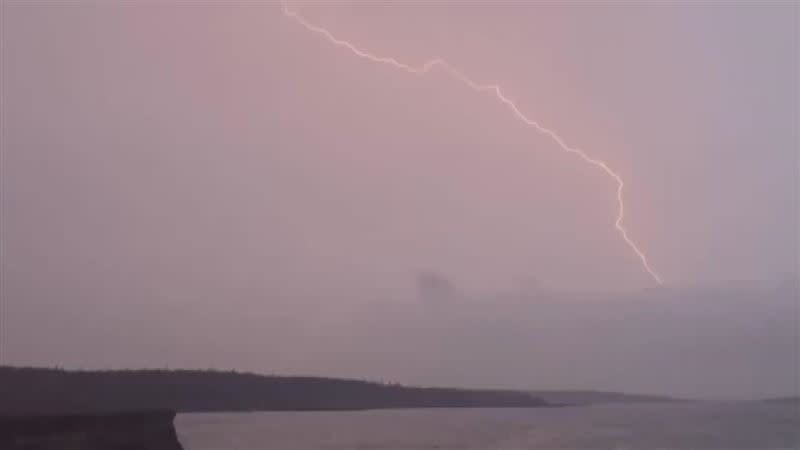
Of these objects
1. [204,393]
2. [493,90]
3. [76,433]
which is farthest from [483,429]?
[76,433]

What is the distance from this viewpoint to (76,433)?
6.50 ft

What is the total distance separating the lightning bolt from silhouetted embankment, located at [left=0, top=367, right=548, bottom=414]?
55 centimetres

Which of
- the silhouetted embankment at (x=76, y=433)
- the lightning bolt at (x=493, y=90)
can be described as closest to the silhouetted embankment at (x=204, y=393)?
the silhouetted embankment at (x=76, y=433)

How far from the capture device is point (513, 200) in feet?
6.91

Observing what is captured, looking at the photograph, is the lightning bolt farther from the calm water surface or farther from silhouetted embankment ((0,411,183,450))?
silhouetted embankment ((0,411,183,450))

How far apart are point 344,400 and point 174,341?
20.1 inches

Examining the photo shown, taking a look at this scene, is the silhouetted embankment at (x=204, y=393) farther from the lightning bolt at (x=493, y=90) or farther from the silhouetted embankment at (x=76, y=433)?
the lightning bolt at (x=493, y=90)

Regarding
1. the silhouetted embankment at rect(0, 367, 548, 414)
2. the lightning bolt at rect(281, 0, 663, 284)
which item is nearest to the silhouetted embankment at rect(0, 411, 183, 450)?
the silhouetted embankment at rect(0, 367, 548, 414)

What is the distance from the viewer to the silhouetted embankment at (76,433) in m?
1.97

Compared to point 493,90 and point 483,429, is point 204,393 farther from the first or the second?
point 493,90

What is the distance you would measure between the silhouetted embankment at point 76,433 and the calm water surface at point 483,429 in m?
0.12

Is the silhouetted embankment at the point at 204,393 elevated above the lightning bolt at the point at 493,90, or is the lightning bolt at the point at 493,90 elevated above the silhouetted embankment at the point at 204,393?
the lightning bolt at the point at 493,90

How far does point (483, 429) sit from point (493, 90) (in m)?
0.98

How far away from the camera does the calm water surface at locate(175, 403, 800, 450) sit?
6.61ft
